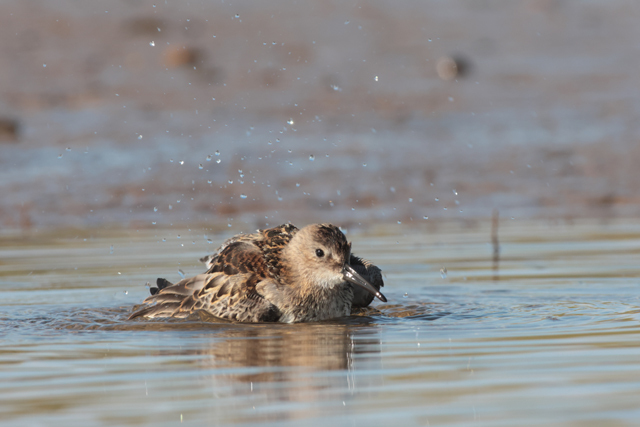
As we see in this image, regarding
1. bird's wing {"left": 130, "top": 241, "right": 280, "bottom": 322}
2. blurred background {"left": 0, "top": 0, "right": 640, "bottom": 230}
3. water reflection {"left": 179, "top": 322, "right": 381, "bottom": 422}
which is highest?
blurred background {"left": 0, "top": 0, "right": 640, "bottom": 230}

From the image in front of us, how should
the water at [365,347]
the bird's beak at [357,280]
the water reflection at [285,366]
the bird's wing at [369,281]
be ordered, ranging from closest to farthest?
1. the water at [365,347]
2. the water reflection at [285,366]
3. the bird's beak at [357,280]
4. the bird's wing at [369,281]

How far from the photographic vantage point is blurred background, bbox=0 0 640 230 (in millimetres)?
12688

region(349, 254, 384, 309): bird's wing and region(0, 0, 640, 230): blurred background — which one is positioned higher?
region(0, 0, 640, 230): blurred background

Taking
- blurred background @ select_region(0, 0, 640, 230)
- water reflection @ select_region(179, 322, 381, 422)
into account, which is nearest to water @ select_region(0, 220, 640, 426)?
water reflection @ select_region(179, 322, 381, 422)

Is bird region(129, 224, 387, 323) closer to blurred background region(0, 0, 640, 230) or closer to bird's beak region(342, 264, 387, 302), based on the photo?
bird's beak region(342, 264, 387, 302)

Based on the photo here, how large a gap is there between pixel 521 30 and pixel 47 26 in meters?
8.78

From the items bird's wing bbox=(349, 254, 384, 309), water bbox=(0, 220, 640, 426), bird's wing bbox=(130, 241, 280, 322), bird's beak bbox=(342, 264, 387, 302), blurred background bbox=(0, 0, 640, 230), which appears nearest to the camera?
water bbox=(0, 220, 640, 426)

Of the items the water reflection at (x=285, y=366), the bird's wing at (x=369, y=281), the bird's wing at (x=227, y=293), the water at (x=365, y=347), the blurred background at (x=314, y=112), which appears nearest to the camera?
the water at (x=365, y=347)

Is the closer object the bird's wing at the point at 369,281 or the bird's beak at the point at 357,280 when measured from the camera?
the bird's beak at the point at 357,280

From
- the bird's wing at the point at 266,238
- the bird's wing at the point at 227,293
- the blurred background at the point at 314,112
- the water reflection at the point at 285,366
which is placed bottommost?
the water reflection at the point at 285,366

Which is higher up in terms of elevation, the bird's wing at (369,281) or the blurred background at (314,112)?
the blurred background at (314,112)

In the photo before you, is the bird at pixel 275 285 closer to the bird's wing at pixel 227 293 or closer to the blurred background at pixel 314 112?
the bird's wing at pixel 227 293

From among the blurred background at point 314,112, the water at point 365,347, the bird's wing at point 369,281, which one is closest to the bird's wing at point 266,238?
the bird's wing at point 369,281

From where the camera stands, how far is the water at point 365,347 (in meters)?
4.54
